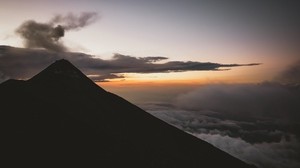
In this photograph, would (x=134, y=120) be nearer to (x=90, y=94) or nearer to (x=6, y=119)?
(x=90, y=94)

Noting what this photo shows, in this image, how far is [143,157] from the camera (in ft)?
273

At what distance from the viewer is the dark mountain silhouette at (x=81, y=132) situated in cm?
7088

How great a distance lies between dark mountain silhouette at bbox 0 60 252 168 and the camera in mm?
70875

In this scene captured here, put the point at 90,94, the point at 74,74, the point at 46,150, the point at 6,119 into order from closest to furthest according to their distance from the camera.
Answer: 1. the point at 46,150
2. the point at 6,119
3. the point at 90,94
4. the point at 74,74

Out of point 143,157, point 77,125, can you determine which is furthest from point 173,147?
point 77,125

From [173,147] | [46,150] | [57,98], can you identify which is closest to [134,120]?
[173,147]

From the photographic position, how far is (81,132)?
280 ft

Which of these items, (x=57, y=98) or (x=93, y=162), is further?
(x=57, y=98)

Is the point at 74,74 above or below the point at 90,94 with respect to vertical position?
above

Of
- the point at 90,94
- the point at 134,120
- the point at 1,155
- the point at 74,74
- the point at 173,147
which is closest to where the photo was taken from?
the point at 1,155

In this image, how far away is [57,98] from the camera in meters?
106

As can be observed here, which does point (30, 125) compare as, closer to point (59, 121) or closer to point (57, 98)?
point (59, 121)

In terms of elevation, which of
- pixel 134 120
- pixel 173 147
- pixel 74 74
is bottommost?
pixel 173 147

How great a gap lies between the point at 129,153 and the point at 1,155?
34278mm
